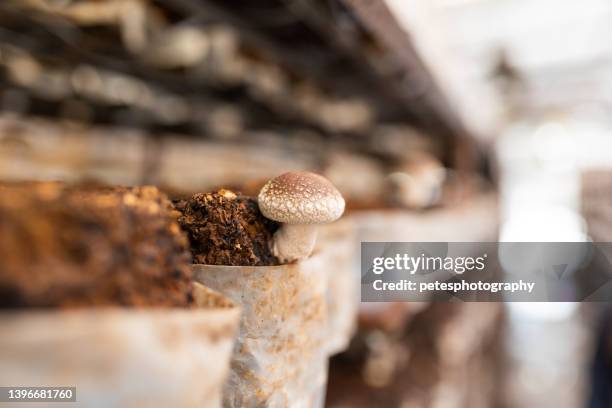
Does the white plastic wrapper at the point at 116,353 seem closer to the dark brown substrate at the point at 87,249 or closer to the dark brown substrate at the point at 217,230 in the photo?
the dark brown substrate at the point at 87,249

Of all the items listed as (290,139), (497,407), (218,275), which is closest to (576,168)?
(497,407)

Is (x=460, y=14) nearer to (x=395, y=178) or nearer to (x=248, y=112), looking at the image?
(x=248, y=112)

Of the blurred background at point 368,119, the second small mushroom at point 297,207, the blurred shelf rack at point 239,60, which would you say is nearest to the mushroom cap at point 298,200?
the second small mushroom at point 297,207

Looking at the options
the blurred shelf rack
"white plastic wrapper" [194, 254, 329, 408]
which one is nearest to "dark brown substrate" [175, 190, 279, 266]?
"white plastic wrapper" [194, 254, 329, 408]

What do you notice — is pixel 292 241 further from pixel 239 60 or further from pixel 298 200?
pixel 239 60

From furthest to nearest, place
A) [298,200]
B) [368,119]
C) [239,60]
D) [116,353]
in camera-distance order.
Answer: [368,119]
[239,60]
[298,200]
[116,353]

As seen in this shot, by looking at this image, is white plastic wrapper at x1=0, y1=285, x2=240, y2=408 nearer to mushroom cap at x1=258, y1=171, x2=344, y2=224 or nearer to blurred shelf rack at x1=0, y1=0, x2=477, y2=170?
mushroom cap at x1=258, y1=171, x2=344, y2=224

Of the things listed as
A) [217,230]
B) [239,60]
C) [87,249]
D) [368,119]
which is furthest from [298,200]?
[368,119]
